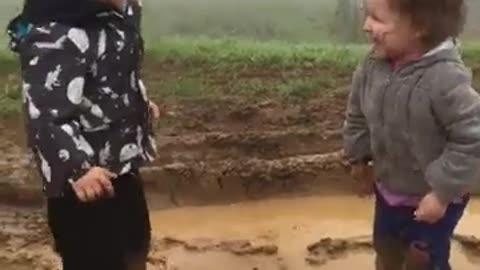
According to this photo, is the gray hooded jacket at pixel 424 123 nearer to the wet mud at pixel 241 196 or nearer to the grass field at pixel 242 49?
the wet mud at pixel 241 196

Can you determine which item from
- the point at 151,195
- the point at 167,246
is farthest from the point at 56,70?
the point at 151,195

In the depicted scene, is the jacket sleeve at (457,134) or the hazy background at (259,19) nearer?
the jacket sleeve at (457,134)

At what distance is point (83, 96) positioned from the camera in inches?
87.4

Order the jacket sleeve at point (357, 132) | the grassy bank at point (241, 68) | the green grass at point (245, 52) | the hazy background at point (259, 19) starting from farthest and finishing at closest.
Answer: the hazy background at point (259, 19)
the green grass at point (245, 52)
the grassy bank at point (241, 68)
the jacket sleeve at point (357, 132)

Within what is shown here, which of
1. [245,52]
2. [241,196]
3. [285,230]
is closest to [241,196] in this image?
[241,196]

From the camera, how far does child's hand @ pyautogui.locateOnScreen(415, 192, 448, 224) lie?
2213 millimetres

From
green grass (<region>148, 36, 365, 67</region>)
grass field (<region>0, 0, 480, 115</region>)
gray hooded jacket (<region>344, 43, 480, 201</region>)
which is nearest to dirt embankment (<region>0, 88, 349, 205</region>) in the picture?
grass field (<region>0, 0, 480, 115</region>)

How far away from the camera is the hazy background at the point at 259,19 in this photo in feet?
16.8

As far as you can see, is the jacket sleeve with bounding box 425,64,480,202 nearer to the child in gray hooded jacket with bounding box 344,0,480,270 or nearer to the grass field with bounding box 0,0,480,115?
the child in gray hooded jacket with bounding box 344,0,480,270

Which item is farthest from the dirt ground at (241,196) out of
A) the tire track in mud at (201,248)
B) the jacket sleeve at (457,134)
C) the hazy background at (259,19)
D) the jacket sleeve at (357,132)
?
the jacket sleeve at (457,134)

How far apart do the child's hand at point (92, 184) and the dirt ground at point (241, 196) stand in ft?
4.49

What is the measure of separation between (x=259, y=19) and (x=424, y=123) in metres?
3.04

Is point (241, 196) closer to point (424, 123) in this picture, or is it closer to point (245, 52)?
point (245, 52)

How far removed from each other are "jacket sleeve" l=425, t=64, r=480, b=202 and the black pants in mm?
646
